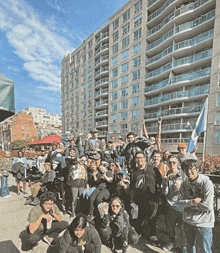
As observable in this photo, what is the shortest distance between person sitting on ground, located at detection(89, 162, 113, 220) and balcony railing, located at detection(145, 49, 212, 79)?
78.6ft

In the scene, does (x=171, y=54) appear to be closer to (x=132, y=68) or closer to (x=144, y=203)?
(x=132, y=68)

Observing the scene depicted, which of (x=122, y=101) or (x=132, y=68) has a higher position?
(x=132, y=68)

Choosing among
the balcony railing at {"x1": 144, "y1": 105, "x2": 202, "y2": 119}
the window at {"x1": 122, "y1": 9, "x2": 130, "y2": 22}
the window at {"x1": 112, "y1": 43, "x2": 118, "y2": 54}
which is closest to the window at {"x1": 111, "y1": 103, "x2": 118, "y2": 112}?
the balcony railing at {"x1": 144, "y1": 105, "x2": 202, "y2": 119}

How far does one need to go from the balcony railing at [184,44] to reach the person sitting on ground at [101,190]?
2506 centimetres

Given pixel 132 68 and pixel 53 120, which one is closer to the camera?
pixel 132 68

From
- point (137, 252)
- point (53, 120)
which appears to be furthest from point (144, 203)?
point (53, 120)

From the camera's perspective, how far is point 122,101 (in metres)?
29.8

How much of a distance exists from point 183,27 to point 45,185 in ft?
92.2

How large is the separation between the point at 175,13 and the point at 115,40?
43.8 feet

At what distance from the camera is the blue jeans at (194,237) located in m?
1.98

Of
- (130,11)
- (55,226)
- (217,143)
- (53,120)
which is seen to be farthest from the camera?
(53,120)

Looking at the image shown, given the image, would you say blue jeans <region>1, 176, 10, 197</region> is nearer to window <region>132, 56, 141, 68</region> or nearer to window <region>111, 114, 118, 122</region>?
window <region>111, 114, 118, 122</region>

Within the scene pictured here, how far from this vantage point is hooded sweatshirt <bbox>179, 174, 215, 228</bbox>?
1.93m

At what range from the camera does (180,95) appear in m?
21.9
